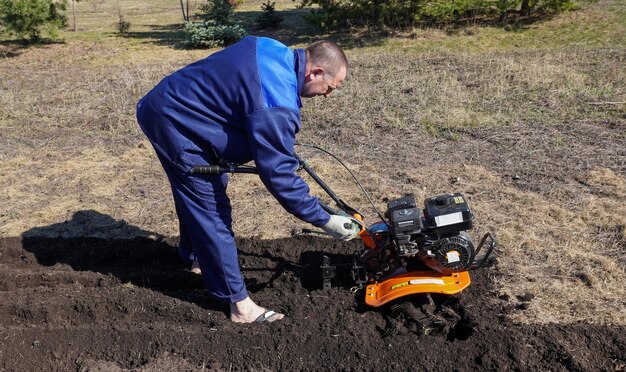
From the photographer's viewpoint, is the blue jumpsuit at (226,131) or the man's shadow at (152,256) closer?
the blue jumpsuit at (226,131)

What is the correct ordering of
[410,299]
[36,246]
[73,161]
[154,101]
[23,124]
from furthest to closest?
[23,124] → [73,161] → [36,246] → [410,299] → [154,101]

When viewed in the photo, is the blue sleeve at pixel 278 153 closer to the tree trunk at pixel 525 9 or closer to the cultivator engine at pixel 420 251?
the cultivator engine at pixel 420 251

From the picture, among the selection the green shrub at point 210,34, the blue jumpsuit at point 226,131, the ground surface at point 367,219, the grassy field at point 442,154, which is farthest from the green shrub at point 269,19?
the blue jumpsuit at point 226,131

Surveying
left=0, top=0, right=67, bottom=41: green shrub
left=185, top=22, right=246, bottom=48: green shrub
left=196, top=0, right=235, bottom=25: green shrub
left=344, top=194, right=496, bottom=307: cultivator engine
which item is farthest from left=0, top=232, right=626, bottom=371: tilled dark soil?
left=196, top=0, right=235, bottom=25: green shrub

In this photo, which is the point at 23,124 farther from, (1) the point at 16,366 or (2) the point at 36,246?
(1) the point at 16,366

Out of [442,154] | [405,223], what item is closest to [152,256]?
[405,223]

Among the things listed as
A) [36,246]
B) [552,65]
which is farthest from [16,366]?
[552,65]

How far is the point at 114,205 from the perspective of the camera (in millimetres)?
6074

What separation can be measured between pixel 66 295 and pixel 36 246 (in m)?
1.20

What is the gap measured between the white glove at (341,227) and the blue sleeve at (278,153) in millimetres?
184

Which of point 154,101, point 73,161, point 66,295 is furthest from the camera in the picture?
point 73,161

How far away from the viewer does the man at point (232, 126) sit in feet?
10.8

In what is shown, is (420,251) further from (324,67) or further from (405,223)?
(324,67)

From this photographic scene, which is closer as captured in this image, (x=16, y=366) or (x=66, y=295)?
(x=16, y=366)
